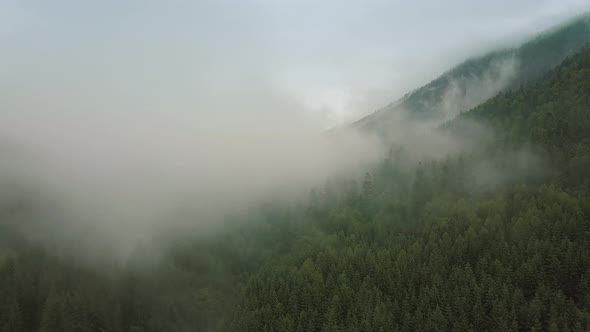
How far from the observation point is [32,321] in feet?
526

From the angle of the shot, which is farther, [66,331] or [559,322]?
[66,331]

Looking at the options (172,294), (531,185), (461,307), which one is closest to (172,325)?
(172,294)

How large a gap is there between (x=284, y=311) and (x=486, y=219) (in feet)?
245

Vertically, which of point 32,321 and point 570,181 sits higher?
point 32,321

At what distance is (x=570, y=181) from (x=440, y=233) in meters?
56.8

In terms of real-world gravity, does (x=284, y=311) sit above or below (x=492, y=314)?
above

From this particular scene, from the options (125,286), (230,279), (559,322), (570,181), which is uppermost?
(125,286)

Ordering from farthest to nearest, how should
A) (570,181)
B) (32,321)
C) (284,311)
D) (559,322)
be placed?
(570,181)
(32,321)
(284,311)
(559,322)

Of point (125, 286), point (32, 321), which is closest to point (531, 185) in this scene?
point (125, 286)

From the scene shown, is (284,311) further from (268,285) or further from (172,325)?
(172,325)

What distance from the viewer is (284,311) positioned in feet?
493

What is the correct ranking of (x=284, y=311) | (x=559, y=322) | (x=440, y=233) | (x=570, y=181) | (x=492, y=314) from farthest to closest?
(x=570, y=181) → (x=440, y=233) → (x=284, y=311) → (x=492, y=314) → (x=559, y=322)

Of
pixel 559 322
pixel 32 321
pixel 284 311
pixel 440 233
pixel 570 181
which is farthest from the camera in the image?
pixel 570 181

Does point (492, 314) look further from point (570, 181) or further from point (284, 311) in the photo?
point (570, 181)
